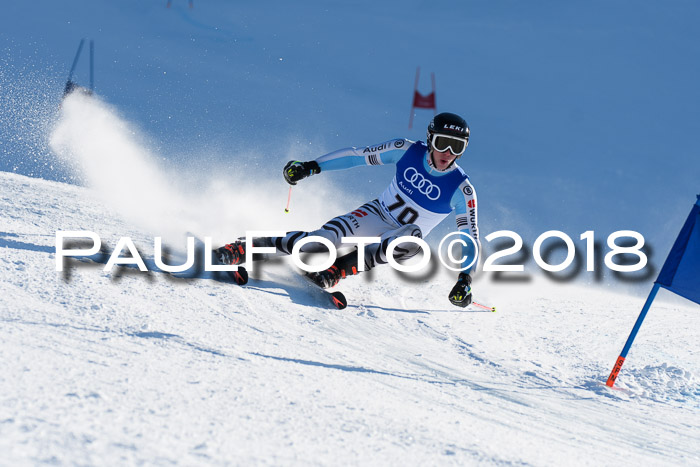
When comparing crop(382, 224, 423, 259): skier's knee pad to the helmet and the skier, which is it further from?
the helmet

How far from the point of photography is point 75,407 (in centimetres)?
193

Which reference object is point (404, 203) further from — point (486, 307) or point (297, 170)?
point (486, 307)

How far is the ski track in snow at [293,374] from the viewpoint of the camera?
6.36 feet

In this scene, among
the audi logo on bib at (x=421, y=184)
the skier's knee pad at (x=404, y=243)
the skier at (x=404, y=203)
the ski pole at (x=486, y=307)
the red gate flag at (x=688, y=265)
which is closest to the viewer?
the red gate flag at (x=688, y=265)

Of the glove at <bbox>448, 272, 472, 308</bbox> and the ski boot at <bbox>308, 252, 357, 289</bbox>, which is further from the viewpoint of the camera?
the ski boot at <bbox>308, 252, 357, 289</bbox>

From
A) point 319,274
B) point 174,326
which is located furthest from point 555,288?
point 174,326

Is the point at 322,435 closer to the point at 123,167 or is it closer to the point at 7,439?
the point at 7,439

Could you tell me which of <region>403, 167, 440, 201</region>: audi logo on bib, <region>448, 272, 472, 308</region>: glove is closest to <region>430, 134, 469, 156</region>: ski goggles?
<region>403, 167, 440, 201</region>: audi logo on bib

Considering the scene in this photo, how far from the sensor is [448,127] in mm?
5188

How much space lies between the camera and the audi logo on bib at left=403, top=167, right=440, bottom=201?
5418mm

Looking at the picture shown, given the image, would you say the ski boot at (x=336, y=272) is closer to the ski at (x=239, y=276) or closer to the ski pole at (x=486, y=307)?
the ski at (x=239, y=276)

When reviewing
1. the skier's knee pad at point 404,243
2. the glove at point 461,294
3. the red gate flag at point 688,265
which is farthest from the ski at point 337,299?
the red gate flag at point 688,265

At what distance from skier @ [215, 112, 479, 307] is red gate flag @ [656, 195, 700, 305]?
153 centimetres

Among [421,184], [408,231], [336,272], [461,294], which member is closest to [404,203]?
[421,184]
